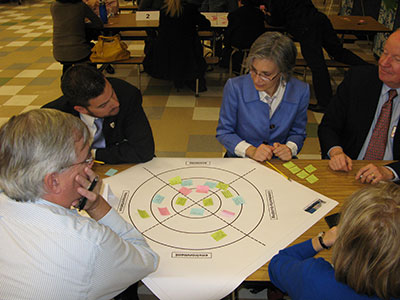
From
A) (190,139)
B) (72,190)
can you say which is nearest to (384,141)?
(72,190)

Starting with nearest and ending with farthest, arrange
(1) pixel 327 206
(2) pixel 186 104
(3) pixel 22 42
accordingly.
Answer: (1) pixel 327 206 → (2) pixel 186 104 → (3) pixel 22 42

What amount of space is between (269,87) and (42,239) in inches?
63.4

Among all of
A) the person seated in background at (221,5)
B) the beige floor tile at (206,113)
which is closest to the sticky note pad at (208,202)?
the beige floor tile at (206,113)

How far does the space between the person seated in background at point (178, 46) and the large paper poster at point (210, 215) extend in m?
2.99

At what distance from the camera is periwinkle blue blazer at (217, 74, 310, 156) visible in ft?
7.45

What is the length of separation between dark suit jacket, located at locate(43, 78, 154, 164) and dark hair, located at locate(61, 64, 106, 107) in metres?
0.15

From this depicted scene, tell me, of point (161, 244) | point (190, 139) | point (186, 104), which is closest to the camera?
point (161, 244)

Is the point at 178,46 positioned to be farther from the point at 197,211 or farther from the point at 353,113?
the point at 197,211

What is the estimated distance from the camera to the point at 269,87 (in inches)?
87.4

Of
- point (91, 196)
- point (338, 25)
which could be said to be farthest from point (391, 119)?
point (338, 25)

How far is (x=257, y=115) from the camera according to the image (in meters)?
2.29

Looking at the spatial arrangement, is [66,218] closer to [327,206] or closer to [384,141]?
[327,206]

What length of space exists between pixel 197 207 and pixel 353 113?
4.13ft

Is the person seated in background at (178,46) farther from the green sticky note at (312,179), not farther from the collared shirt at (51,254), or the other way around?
the collared shirt at (51,254)
